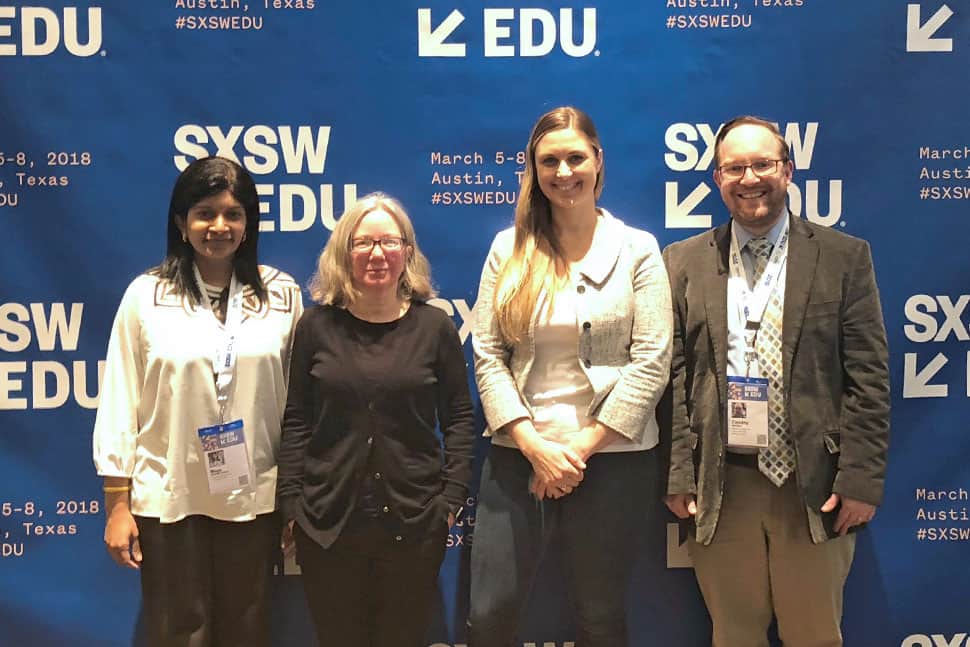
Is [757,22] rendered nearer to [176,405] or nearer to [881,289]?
[881,289]

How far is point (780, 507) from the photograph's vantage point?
2.13m

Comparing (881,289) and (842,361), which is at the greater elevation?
(881,289)

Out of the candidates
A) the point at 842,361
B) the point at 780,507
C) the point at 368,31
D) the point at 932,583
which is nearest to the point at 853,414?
the point at 842,361

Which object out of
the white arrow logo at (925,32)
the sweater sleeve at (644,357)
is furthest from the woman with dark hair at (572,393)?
the white arrow logo at (925,32)

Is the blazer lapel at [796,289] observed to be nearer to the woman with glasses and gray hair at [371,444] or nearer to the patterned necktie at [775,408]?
the patterned necktie at [775,408]

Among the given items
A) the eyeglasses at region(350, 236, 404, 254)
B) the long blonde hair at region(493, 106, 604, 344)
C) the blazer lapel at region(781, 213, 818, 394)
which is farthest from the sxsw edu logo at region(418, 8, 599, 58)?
the blazer lapel at region(781, 213, 818, 394)

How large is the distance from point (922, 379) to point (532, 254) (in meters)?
1.38

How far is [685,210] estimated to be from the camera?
8.34 feet

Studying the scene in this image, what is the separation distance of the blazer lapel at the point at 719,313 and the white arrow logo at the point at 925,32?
99 centimetres

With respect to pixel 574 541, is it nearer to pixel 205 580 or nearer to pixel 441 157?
pixel 205 580

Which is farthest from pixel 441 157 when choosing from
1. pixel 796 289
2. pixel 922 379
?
pixel 922 379

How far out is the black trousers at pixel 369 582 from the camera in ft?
6.61

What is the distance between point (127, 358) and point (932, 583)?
2520 millimetres

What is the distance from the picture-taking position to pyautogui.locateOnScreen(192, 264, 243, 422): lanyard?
6.77 feet
